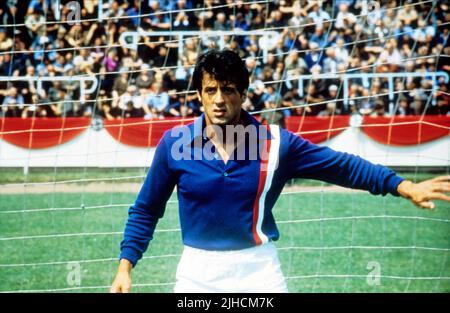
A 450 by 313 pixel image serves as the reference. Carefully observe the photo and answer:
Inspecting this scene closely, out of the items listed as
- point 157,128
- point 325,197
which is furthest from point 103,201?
point 325,197

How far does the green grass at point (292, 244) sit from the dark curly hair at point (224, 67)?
2.07 meters

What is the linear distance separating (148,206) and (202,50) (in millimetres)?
8004

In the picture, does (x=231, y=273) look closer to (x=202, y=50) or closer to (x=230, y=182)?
(x=230, y=182)

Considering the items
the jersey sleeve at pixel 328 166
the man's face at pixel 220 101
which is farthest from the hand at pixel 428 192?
the man's face at pixel 220 101

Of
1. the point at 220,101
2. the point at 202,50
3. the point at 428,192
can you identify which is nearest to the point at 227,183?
the point at 220,101

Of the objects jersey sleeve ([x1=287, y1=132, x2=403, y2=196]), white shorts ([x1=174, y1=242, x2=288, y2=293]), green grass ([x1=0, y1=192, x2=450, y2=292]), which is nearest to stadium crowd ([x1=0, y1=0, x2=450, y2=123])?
green grass ([x1=0, y1=192, x2=450, y2=292])

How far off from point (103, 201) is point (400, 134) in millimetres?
4452

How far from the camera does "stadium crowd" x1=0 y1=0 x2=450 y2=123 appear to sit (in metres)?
10.4

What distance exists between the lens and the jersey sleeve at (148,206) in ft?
10.0

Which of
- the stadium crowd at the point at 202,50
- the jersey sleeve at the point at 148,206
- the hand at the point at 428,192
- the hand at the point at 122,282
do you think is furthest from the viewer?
the stadium crowd at the point at 202,50

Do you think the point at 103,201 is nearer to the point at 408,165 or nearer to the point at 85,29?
the point at 85,29

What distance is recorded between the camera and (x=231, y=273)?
2953 mm

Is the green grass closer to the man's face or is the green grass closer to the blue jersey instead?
the blue jersey

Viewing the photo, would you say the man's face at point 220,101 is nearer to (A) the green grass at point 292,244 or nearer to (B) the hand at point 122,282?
(B) the hand at point 122,282
